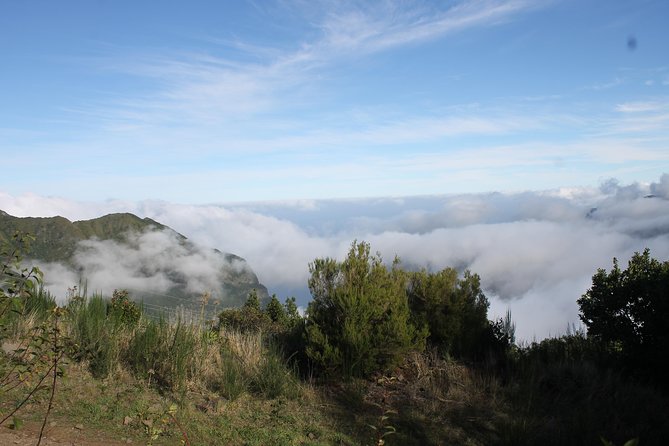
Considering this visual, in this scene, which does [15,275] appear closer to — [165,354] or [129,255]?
[165,354]

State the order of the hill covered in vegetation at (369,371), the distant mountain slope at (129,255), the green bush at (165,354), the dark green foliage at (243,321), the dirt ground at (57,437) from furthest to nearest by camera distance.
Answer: the distant mountain slope at (129,255) → the dark green foliage at (243,321) → the green bush at (165,354) → the hill covered in vegetation at (369,371) → the dirt ground at (57,437)

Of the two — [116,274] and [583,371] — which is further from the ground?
[583,371]

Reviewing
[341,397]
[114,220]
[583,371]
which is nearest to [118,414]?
[341,397]

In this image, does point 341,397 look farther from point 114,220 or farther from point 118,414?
point 114,220

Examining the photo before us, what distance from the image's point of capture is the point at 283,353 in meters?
7.91

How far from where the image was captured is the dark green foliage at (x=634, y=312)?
24.9ft

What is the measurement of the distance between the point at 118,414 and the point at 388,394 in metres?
3.44

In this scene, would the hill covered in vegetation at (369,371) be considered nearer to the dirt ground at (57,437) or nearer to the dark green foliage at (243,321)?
the dirt ground at (57,437)

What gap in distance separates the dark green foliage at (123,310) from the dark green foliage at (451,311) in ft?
15.4

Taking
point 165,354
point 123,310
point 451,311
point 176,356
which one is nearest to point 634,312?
point 451,311

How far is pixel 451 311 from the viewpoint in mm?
8422

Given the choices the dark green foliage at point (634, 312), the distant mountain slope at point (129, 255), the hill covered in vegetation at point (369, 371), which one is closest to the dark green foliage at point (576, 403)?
the hill covered in vegetation at point (369, 371)

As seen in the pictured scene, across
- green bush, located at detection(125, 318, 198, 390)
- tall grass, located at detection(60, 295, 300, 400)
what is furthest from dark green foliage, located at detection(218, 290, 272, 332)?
green bush, located at detection(125, 318, 198, 390)

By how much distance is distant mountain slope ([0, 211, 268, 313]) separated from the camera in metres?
145
